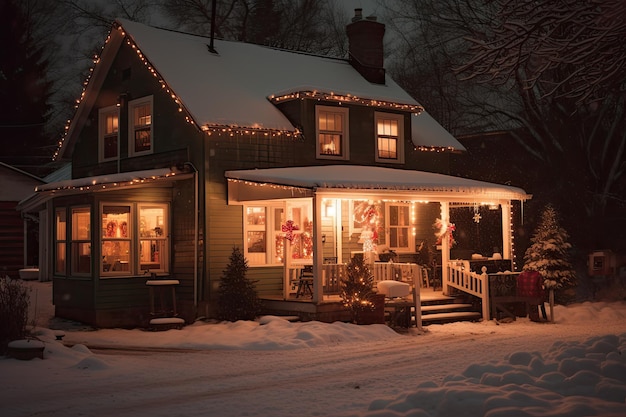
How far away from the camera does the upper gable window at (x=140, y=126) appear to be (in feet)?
69.2

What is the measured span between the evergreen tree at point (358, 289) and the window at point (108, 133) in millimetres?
8314

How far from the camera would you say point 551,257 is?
21578mm

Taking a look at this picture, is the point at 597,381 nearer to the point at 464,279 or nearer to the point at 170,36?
the point at 464,279

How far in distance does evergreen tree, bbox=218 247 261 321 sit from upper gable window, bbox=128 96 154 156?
14.6 ft

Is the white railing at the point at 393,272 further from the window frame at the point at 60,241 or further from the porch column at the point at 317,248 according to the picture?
the window frame at the point at 60,241

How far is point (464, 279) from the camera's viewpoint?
65.9ft

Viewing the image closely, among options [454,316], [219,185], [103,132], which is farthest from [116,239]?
[454,316]

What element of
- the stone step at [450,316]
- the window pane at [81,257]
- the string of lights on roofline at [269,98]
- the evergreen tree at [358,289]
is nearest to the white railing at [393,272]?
the stone step at [450,316]

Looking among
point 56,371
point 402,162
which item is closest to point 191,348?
point 56,371

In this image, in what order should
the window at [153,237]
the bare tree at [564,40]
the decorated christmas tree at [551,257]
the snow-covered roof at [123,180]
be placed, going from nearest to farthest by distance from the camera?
1. the bare tree at [564,40]
2. the snow-covered roof at [123,180]
3. the window at [153,237]
4. the decorated christmas tree at [551,257]

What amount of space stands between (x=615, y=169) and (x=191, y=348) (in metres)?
19.8

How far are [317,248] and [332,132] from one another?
503 centimetres

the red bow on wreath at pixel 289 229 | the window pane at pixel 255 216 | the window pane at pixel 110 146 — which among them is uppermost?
the window pane at pixel 110 146

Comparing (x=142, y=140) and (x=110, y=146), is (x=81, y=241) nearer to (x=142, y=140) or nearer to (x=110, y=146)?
(x=142, y=140)
